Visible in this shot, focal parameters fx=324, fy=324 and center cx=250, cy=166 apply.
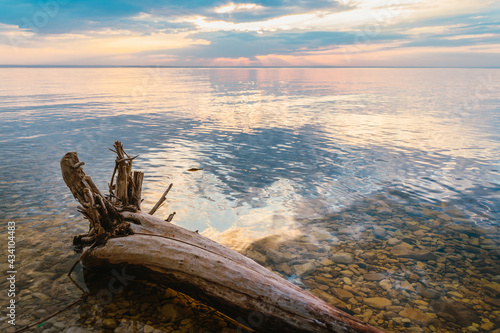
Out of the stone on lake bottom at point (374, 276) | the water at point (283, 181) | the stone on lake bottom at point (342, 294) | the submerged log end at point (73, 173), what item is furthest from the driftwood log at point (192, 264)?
the stone on lake bottom at point (374, 276)

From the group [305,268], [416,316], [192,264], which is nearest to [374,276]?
[416,316]

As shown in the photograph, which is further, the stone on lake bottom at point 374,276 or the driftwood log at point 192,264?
the stone on lake bottom at point 374,276

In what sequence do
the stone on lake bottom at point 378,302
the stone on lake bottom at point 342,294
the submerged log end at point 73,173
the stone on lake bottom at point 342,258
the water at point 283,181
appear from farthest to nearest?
the water at point 283,181 → the stone on lake bottom at point 342,258 → the submerged log end at point 73,173 → the stone on lake bottom at point 342,294 → the stone on lake bottom at point 378,302

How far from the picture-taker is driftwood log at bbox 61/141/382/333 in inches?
150

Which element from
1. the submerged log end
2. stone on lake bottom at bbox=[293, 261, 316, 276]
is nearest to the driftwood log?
the submerged log end

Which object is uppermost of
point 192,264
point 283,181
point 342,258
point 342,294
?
point 192,264

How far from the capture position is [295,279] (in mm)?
5516

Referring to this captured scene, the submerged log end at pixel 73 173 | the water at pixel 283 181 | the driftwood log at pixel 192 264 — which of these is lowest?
the water at pixel 283 181

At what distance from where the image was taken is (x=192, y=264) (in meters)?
4.38

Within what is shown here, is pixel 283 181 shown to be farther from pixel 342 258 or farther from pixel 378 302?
pixel 378 302

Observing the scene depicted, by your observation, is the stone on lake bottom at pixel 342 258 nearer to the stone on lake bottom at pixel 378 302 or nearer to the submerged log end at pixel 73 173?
the stone on lake bottom at pixel 378 302

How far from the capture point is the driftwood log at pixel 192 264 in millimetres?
3801

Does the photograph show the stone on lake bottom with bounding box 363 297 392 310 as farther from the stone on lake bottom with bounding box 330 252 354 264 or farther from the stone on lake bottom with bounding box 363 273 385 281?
the stone on lake bottom with bounding box 330 252 354 264

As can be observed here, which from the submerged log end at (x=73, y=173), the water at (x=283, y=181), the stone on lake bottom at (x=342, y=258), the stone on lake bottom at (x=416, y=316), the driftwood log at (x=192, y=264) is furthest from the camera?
the water at (x=283, y=181)
